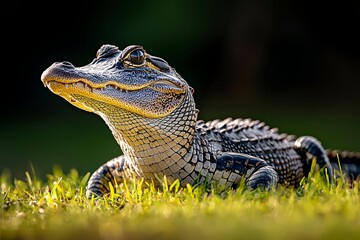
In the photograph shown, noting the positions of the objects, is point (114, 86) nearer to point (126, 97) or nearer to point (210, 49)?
point (126, 97)

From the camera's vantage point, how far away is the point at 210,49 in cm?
1938

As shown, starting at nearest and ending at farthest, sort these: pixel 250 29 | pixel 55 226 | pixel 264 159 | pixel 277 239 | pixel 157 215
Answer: pixel 277 239 → pixel 55 226 → pixel 157 215 → pixel 264 159 → pixel 250 29

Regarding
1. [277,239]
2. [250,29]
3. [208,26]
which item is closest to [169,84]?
[277,239]

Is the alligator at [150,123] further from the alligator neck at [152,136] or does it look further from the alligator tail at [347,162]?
the alligator tail at [347,162]

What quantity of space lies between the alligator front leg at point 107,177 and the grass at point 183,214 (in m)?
0.36

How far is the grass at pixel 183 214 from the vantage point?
119 inches

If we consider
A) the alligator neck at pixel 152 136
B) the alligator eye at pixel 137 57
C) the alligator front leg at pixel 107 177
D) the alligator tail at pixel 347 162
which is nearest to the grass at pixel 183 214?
the alligator neck at pixel 152 136

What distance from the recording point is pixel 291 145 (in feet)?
20.4

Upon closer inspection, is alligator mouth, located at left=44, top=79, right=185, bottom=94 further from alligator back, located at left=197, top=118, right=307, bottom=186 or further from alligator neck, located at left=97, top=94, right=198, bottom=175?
alligator back, located at left=197, top=118, right=307, bottom=186

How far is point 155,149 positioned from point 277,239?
85.2 inches

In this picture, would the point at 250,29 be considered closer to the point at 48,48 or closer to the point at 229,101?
the point at 229,101

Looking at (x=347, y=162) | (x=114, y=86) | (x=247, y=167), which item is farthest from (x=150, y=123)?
(x=347, y=162)

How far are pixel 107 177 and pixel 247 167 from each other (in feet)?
3.84

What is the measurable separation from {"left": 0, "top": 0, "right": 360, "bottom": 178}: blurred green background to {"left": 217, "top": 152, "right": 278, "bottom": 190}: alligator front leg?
11419 millimetres
